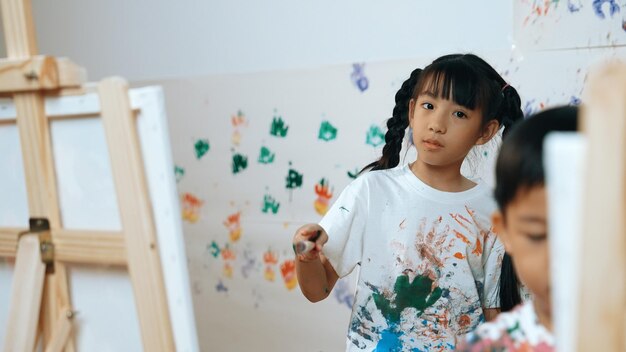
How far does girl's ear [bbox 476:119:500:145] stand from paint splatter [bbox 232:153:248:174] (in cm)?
123

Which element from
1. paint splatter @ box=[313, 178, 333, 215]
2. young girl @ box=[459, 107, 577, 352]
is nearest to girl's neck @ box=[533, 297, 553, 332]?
young girl @ box=[459, 107, 577, 352]

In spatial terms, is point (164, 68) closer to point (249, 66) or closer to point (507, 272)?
point (249, 66)

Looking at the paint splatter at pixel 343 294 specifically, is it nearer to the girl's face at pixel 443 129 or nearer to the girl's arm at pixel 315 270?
the girl's arm at pixel 315 270

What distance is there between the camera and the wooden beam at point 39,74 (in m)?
1.04

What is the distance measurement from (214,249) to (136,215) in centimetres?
166

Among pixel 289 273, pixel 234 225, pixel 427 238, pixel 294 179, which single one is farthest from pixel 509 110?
pixel 234 225

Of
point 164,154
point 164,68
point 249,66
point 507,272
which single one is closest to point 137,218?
point 164,154

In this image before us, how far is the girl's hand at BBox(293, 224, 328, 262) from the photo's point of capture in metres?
1.34

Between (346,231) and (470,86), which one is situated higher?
(470,86)

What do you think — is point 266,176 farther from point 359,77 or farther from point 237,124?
point 359,77

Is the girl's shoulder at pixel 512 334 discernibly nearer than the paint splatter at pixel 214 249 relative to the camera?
Yes

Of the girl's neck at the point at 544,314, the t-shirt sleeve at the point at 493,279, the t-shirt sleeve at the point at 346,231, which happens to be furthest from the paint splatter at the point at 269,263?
the girl's neck at the point at 544,314

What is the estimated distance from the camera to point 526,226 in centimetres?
82

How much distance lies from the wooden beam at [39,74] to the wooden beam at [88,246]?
22cm
